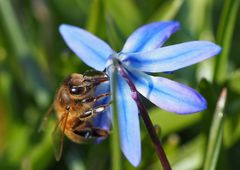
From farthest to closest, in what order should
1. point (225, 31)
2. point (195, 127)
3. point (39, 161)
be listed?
point (195, 127) → point (39, 161) → point (225, 31)

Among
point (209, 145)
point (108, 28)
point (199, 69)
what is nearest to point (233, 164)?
point (199, 69)

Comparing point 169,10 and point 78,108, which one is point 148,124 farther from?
point 169,10

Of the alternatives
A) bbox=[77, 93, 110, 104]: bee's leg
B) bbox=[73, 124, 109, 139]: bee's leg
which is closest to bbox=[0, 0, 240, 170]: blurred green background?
bbox=[73, 124, 109, 139]: bee's leg

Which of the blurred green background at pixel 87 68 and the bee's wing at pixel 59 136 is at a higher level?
the bee's wing at pixel 59 136

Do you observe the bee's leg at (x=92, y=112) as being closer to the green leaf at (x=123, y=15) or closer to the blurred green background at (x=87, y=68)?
the blurred green background at (x=87, y=68)

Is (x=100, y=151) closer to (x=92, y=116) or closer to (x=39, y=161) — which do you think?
A: (x=39, y=161)

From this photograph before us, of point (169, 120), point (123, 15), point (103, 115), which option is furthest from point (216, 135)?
point (123, 15)

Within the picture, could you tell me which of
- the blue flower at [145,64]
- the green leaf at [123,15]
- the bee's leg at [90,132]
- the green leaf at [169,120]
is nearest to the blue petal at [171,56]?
the blue flower at [145,64]
